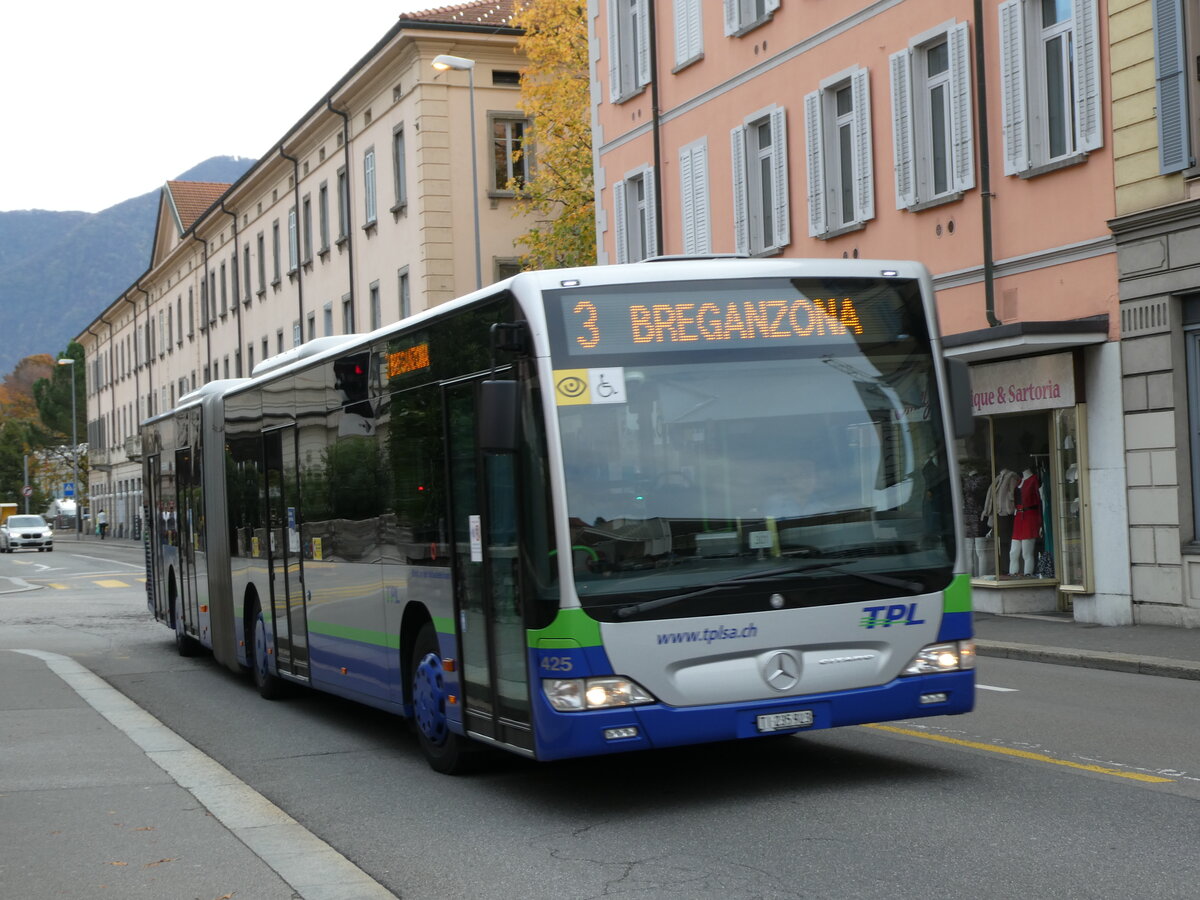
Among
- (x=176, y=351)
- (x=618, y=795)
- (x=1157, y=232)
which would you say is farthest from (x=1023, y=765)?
(x=176, y=351)

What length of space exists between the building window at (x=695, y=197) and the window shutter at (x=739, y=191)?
88 cm

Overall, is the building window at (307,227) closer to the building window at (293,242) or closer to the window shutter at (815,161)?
the building window at (293,242)

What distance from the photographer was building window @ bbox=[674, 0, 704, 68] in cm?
2756

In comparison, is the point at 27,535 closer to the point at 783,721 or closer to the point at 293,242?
the point at 293,242

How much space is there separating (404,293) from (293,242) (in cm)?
1158

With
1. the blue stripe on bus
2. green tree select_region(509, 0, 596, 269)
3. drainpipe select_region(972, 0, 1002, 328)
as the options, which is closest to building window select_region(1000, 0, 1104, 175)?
drainpipe select_region(972, 0, 1002, 328)

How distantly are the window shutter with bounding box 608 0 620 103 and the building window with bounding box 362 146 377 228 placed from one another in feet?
52.8

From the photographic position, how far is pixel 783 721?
7770 mm

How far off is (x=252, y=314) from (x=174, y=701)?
48.0 metres

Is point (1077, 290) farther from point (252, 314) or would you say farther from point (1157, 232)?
point (252, 314)

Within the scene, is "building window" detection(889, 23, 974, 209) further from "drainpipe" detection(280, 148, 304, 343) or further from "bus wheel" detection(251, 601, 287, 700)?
"drainpipe" detection(280, 148, 304, 343)

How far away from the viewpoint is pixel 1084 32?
17938 millimetres

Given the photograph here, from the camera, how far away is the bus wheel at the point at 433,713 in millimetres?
9148

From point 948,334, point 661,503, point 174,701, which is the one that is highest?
point 948,334
